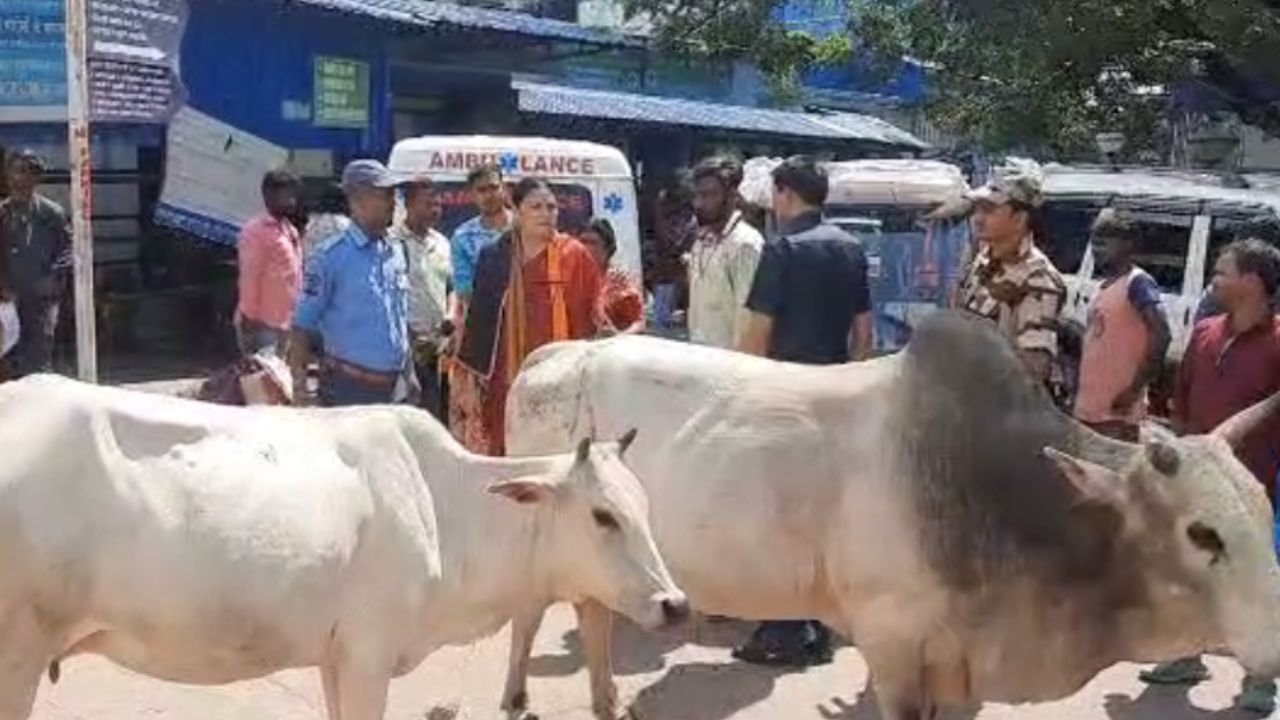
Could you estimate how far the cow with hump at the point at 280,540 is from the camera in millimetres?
3705

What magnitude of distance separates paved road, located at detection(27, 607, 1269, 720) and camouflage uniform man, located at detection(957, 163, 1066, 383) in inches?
47.0

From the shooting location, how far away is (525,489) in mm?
4090

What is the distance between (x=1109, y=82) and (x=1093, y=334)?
11.6 meters

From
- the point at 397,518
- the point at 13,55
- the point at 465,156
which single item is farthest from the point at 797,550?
the point at 13,55

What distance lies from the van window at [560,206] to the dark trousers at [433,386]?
1807 mm

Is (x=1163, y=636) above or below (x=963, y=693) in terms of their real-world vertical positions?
above

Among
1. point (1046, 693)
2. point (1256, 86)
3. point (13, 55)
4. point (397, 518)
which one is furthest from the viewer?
point (1256, 86)

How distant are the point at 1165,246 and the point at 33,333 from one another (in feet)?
24.2

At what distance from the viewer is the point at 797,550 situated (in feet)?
15.5

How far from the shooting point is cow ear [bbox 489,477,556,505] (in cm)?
407

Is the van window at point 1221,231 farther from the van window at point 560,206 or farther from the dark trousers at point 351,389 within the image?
the dark trousers at point 351,389

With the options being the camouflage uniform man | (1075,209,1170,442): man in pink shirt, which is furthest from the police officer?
(1075,209,1170,442): man in pink shirt

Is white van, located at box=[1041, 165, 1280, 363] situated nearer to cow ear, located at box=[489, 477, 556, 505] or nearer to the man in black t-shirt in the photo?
the man in black t-shirt

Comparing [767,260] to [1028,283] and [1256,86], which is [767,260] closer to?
[1028,283]
